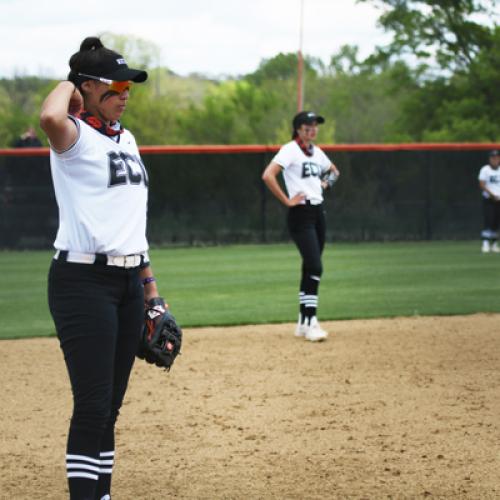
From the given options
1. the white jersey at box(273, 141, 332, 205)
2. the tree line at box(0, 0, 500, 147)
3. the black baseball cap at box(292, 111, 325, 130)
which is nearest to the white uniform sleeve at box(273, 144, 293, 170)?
the white jersey at box(273, 141, 332, 205)

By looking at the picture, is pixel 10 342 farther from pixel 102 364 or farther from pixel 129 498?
pixel 102 364

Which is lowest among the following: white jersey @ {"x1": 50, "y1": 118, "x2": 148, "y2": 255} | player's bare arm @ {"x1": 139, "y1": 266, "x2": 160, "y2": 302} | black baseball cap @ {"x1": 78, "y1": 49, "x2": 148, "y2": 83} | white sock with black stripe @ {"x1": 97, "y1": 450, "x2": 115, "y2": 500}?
white sock with black stripe @ {"x1": 97, "y1": 450, "x2": 115, "y2": 500}

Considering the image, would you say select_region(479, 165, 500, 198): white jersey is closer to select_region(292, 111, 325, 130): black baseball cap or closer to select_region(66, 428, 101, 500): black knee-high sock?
select_region(292, 111, 325, 130): black baseball cap

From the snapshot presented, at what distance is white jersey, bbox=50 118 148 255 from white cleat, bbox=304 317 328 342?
5.16 m

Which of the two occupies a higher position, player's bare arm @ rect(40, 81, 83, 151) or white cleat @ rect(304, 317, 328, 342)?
player's bare arm @ rect(40, 81, 83, 151)

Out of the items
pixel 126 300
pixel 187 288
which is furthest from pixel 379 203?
pixel 126 300

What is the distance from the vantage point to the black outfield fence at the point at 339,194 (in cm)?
2045

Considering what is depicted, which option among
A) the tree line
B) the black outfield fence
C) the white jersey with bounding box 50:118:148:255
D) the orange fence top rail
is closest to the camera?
the white jersey with bounding box 50:118:148:255

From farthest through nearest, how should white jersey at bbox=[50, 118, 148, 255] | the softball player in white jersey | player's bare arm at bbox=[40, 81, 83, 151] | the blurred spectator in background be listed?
the blurred spectator in background
the softball player in white jersey
white jersey at bbox=[50, 118, 148, 255]
player's bare arm at bbox=[40, 81, 83, 151]

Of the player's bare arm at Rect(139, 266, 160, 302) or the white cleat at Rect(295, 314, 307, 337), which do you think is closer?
the player's bare arm at Rect(139, 266, 160, 302)

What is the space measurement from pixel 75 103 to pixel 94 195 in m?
Result: 0.37

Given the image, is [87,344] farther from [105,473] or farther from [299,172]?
[299,172]

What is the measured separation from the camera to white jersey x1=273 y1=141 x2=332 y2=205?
28.5 ft

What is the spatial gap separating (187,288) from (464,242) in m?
9.49
